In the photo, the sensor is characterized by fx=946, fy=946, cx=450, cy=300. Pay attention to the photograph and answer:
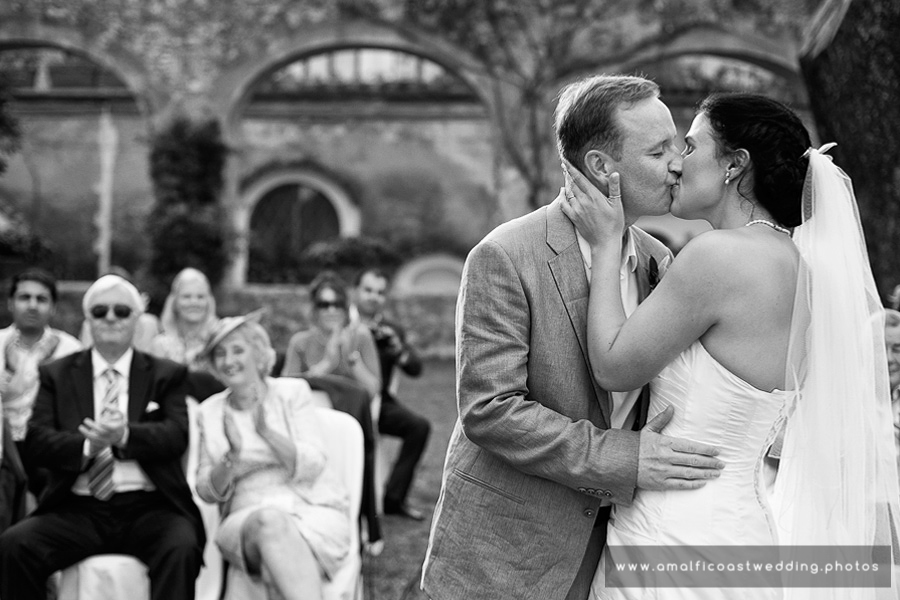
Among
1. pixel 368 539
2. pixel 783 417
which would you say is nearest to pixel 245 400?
pixel 368 539

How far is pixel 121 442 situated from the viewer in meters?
4.10

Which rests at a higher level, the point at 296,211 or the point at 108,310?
the point at 108,310

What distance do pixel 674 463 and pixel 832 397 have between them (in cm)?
47

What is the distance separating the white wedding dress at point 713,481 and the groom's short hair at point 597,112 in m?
0.53

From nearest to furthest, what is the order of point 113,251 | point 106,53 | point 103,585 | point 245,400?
point 103,585 < point 245,400 < point 106,53 < point 113,251

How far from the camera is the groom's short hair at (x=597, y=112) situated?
2.25 meters

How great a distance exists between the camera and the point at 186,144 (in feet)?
43.7

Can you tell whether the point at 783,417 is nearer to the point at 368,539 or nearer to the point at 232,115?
the point at 368,539

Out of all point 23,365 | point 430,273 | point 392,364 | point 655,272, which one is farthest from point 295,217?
point 655,272

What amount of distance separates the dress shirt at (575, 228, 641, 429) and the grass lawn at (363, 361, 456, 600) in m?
2.26

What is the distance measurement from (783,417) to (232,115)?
1226cm

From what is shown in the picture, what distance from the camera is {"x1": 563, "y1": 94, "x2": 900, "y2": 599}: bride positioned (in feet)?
7.14

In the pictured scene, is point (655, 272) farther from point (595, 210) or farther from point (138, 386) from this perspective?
point (138, 386)

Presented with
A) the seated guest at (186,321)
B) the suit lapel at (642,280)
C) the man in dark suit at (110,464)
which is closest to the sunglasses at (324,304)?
the seated guest at (186,321)
